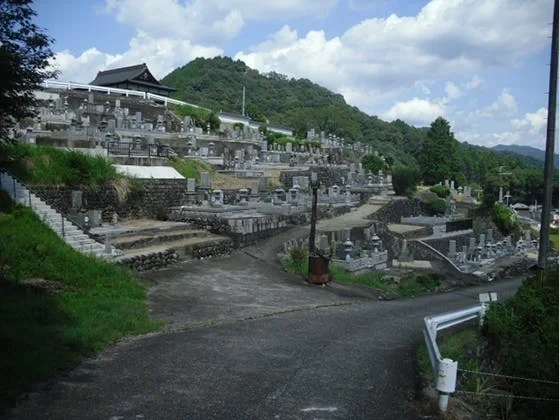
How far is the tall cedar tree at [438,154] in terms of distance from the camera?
5697 centimetres

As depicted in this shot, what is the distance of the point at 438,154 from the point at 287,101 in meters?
57.3

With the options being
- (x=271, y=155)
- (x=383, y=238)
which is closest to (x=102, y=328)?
(x=383, y=238)

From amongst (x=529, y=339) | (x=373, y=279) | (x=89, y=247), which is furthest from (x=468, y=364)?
(x=89, y=247)

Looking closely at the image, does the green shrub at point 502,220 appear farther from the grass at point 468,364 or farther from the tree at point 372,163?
the grass at point 468,364

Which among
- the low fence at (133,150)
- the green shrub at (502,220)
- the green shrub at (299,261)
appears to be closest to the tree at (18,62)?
the green shrub at (299,261)

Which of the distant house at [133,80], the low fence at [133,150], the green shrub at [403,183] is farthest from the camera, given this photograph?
the distant house at [133,80]

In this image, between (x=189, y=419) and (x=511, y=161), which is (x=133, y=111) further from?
(x=511, y=161)

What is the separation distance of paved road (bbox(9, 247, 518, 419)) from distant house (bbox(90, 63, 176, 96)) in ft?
144

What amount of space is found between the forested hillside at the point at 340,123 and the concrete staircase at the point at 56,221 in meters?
48.2

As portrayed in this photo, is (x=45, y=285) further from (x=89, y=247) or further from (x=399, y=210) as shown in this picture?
(x=399, y=210)

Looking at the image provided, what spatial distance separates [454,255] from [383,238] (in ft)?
14.7

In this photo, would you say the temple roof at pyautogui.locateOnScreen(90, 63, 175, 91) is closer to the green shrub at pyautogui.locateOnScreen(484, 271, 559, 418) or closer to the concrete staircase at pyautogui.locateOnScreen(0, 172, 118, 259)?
the concrete staircase at pyautogui.locateOnScreen(0, 172, 118, 259)

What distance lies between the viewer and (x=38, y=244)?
449 inches

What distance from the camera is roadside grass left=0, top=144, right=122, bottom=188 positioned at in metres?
15.8
